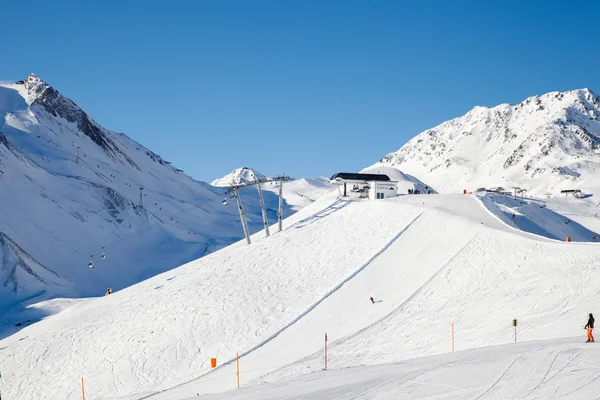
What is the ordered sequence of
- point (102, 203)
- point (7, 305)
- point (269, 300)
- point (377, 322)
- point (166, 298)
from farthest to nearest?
point (102, 203)
point (7, 305)
point (166, 298)
point (269, 300)
point (377, 322)

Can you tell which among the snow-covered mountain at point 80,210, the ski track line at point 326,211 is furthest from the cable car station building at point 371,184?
the snow-covered mountain at point 80,210

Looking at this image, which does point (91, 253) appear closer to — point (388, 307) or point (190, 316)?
point (190, 316)

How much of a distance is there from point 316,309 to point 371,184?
27.9 m

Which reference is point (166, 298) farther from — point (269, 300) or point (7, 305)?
point (7, 305)

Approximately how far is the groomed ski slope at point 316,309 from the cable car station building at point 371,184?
9.64m

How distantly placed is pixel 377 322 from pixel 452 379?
18.0m

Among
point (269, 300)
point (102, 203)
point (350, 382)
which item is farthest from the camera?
point (102, 203)

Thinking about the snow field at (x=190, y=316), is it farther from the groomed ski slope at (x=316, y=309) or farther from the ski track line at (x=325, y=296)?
the ski track line at (x=325, y=296)

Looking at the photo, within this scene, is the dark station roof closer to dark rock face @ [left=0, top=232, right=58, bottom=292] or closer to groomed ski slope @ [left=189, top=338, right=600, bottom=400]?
dark rock face @ [left=0, top=232, right=58, bottom=292]

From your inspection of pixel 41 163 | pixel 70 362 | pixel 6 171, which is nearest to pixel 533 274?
pixel 70 362

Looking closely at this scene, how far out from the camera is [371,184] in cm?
6894

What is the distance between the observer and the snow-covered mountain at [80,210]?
8444cm

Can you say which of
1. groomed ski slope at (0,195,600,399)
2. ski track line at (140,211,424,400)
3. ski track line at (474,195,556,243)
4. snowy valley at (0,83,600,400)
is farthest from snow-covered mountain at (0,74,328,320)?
ski track line at (474,195,556,243)

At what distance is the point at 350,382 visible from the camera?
24031mm
